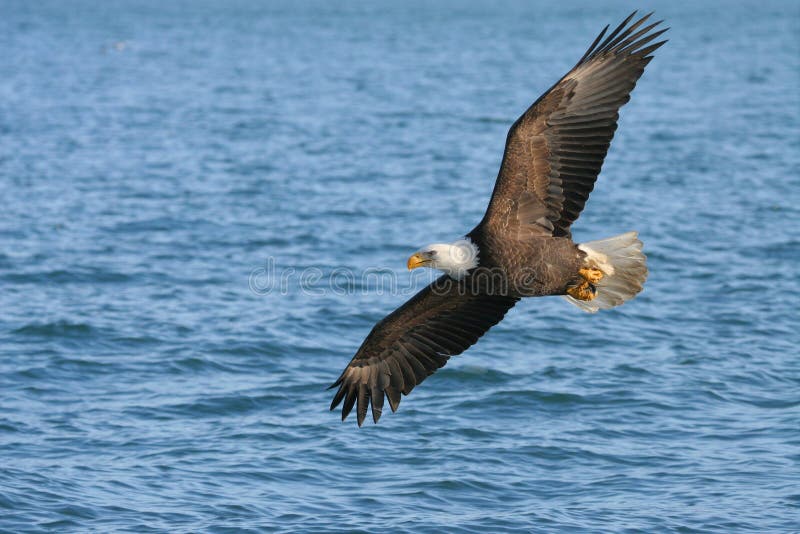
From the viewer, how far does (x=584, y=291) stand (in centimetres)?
695

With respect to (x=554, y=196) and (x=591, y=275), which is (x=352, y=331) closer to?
(x=591, y=275)

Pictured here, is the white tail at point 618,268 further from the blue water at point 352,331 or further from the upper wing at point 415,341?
the blue water at point 352,331

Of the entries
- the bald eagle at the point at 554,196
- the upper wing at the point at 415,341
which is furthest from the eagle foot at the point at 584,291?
the upper wing at the point at 415,341

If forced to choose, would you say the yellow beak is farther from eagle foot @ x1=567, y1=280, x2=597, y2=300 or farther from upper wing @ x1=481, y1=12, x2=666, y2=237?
eagle foot @ x1=567, y1=280, x2=597, y2=300

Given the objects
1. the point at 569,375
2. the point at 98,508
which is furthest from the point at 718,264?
the point at 98,508

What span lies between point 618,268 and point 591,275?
25 centimetres

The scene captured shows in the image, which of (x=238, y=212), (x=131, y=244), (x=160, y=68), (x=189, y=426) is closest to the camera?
(x=189, y=426)

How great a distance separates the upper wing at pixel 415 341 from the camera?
7137mm

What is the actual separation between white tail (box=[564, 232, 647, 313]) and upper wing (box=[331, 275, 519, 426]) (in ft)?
1.79

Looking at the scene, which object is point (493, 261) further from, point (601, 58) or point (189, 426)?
point (189, 426)

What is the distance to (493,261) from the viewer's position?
649 cm

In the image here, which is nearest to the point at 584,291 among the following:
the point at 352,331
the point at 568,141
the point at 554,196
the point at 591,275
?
the point at 591,275

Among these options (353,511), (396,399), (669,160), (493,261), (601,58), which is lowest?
(353,511)

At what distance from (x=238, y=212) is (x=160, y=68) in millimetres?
17650
